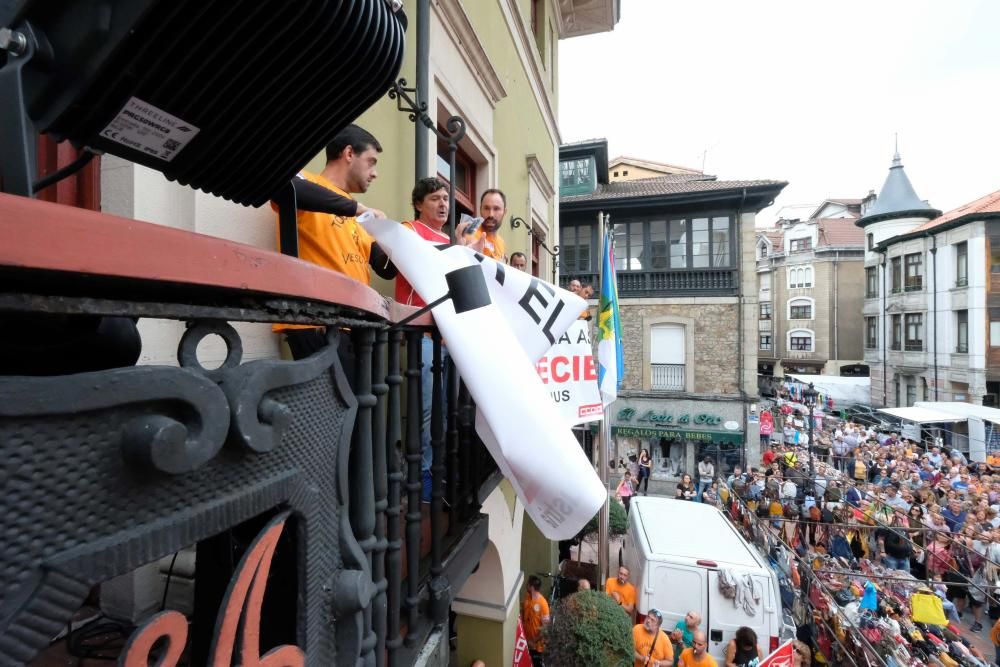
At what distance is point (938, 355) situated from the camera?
92.8 ft

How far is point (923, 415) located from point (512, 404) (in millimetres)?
25592

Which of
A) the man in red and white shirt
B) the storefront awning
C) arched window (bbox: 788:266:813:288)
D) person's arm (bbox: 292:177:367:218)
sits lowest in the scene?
the storefront awning

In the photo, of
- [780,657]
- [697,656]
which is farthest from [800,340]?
[697,656]

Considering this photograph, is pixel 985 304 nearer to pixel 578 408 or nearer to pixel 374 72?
pixel 578 408

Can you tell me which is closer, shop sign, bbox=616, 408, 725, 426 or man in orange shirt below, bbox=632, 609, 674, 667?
man in orange shirt below, bbox=632, 609, 674, 667

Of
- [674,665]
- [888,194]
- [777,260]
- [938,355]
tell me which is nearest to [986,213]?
[938,355]

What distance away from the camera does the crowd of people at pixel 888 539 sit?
8.21 meters

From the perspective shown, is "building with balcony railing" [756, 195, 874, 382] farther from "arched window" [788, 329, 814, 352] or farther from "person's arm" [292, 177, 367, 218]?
"person's arm" [292, 177, 367, 218]

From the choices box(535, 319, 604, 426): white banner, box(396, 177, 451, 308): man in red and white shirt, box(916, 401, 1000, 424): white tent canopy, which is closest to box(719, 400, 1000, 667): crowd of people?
box(916, 401, 1000, 424): white tent canopy

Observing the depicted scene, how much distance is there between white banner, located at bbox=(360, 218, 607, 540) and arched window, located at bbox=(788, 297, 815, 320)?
157 feet

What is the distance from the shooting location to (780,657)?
614 centimetres

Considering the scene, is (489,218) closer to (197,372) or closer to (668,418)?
(197,372)

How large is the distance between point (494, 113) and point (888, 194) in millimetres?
39990

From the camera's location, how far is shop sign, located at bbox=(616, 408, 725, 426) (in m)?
19.8
